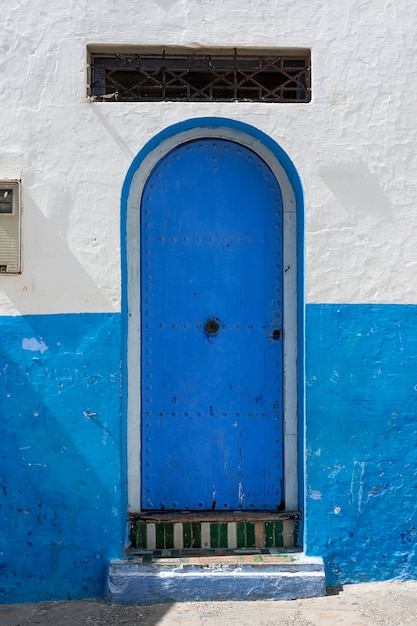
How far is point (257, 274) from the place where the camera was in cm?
476

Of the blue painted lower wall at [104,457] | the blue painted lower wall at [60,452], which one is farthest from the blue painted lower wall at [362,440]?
the blue painted lower wall at [60,452]

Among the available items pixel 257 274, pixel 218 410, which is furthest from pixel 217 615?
pixel 257 274

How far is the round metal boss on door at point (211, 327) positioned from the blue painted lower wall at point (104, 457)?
54 cm

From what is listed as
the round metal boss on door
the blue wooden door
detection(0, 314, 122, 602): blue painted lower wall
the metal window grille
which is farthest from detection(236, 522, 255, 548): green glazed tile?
the metal window grille

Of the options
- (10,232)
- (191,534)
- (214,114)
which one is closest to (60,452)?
(191,534)

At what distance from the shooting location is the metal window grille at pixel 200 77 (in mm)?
4637

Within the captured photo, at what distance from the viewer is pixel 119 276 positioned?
178 inches

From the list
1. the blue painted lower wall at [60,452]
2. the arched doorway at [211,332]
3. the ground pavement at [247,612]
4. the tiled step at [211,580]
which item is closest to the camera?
the ground pavement at [247,612]

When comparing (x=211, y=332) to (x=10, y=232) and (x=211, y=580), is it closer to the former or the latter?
(x=10, y=232)

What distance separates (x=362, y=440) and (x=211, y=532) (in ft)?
3.27

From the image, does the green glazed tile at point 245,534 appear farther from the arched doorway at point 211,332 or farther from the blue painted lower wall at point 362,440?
the blue painted lower wall at point 362,440

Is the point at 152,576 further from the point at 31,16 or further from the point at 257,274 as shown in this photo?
the point at 31,16

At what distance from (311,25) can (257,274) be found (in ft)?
4.70

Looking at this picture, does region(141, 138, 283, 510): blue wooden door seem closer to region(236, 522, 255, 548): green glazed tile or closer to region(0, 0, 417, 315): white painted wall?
region(236, 522, 255, 548): green glazed tile
